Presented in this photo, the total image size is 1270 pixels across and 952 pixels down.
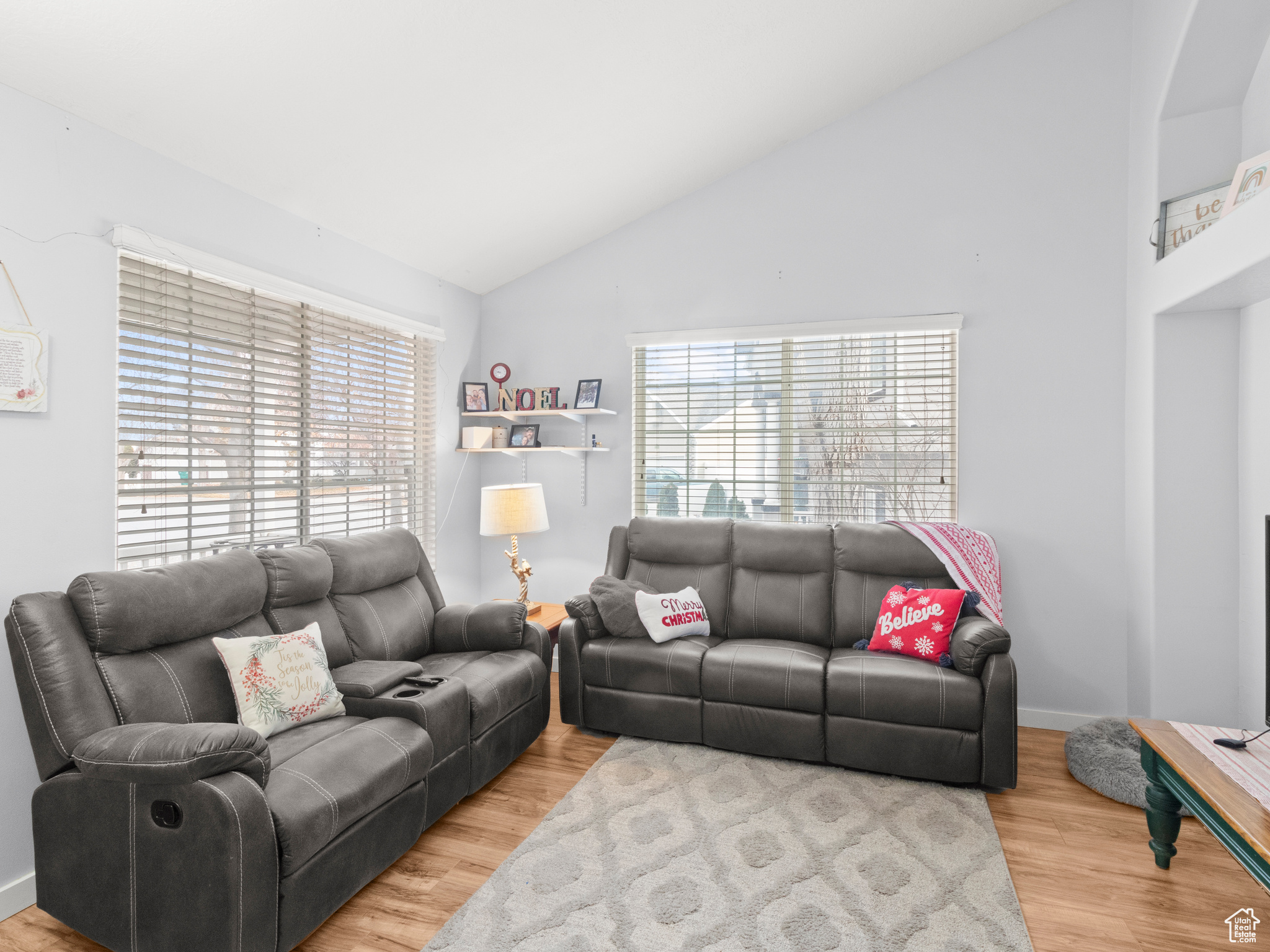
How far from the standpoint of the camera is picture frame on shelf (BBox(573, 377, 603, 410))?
13.2 ft

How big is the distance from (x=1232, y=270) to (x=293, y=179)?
3.44 metres

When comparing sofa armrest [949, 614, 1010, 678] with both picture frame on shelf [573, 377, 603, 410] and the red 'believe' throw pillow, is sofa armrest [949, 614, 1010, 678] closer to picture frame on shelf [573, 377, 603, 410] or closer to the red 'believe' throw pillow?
the red 'believe' throw pillow

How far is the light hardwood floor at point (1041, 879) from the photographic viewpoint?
6.08ft

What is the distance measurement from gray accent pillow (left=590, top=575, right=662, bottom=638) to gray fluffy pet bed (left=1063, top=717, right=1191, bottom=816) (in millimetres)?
1865

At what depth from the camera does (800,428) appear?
3803 millimetres

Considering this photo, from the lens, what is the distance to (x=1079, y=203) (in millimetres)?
3273

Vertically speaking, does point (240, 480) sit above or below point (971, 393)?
below

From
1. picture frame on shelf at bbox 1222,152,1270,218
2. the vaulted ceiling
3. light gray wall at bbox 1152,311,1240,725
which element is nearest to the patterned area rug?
light gray wall at bbox 1152,311,1240,725

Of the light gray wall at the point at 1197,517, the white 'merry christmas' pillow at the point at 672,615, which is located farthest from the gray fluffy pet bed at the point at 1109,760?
the white 'merry christmas' pillow at the point at 672,615

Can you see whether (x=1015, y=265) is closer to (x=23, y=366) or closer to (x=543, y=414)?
(x=543, y=414)

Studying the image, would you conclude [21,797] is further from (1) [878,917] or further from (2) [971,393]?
(2) [971,393]

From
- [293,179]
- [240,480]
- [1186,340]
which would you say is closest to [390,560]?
[240,480]

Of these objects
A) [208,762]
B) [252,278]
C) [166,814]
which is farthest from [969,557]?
[252,278]

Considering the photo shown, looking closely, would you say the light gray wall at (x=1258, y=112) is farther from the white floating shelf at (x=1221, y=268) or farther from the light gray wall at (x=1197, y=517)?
the light gray wall at (x=1197, y=517)
